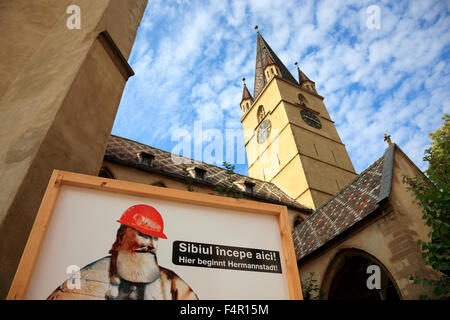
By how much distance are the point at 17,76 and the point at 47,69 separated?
0.73m

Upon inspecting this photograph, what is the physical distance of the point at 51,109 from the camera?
306 centimetres

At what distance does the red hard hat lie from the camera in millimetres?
1354

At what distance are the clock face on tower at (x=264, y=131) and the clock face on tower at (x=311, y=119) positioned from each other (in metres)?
3.09

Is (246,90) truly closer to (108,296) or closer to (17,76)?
(17,76)

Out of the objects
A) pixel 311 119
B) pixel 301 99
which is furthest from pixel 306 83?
pixel 311 119

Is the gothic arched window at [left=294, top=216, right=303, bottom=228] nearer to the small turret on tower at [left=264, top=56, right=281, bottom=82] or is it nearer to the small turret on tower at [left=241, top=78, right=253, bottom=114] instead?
the small turret on tower at [left=264, top=56, right=281, bottom=82]

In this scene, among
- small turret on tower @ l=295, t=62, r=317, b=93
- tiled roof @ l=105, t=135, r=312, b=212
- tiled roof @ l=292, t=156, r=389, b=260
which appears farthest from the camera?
small turret on tower @ l=295, t=62, r=317, b=93

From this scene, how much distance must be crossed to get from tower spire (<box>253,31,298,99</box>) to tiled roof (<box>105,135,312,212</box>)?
15.1 m

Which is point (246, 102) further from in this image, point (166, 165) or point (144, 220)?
point (144, 220)

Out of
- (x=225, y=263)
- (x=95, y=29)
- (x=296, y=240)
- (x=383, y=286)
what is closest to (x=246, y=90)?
(x=296, y=240)

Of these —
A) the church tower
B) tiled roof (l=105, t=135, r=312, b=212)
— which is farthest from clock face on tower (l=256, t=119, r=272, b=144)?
tiled roof (l=105, t=135, r=312, b=212)

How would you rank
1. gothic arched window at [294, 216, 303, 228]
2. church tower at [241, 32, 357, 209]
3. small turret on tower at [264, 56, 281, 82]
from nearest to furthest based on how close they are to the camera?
gothic arched window at [294, 216, 303, 228]
church tower at [241, 32, 357, 209]
small turret on tower at [264, 56, 281, 82]

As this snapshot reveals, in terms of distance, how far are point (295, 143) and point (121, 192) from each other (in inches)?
879

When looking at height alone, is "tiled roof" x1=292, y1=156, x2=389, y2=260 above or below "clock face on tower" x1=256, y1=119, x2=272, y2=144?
below
